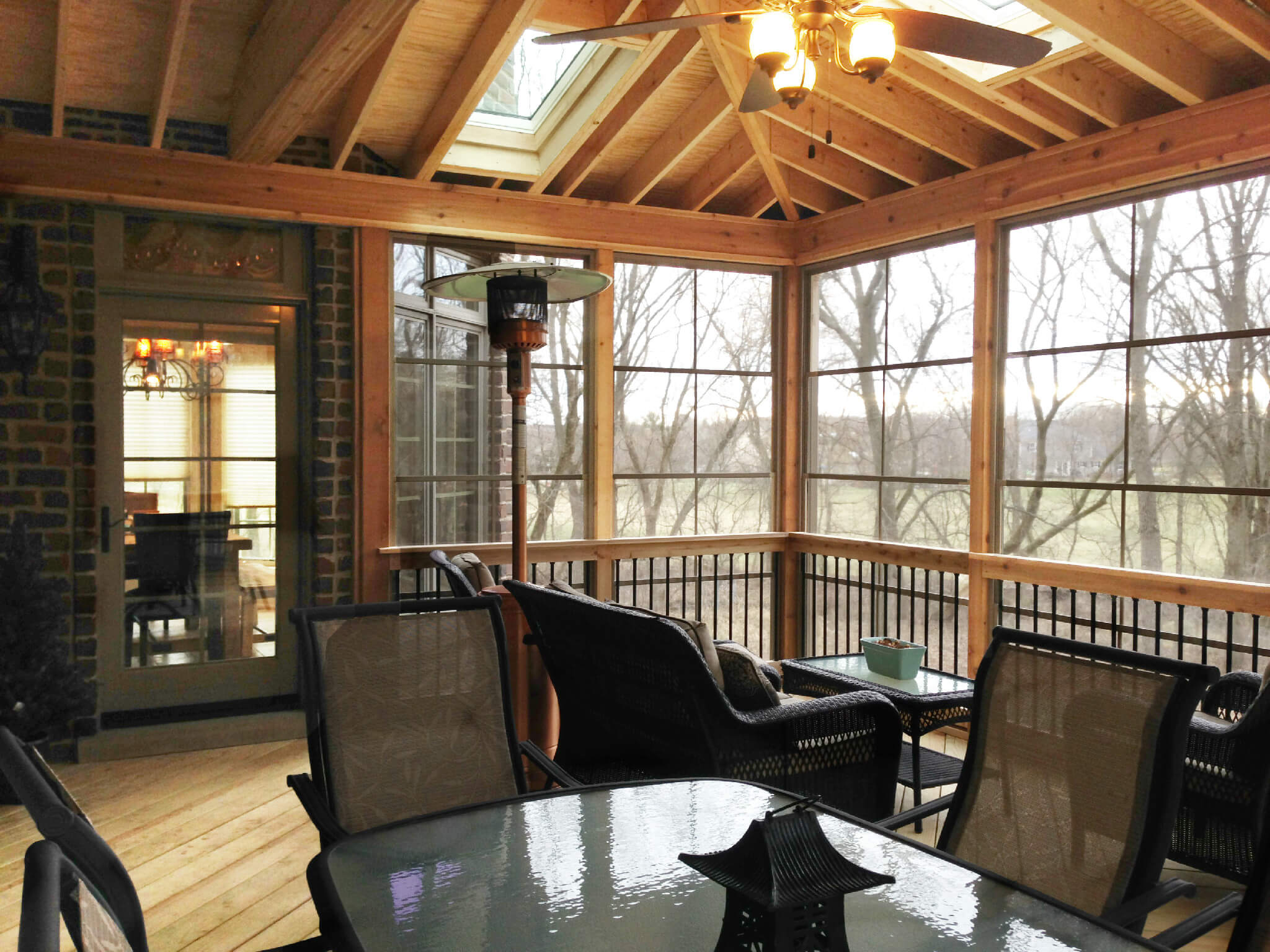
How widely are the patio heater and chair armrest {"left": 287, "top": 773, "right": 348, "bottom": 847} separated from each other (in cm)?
186

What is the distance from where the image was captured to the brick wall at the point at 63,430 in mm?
4332

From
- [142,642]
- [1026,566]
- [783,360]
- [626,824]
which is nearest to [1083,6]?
[1026,566]

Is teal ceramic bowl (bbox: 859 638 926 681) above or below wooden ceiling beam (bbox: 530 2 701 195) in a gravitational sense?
below

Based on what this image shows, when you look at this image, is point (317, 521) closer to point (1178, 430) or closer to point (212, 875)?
point (212, 875)

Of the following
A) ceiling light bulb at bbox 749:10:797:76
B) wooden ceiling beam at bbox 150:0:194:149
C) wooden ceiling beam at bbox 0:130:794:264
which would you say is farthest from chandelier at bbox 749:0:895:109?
wooden ceiling beam at bbox 0:130:794:264

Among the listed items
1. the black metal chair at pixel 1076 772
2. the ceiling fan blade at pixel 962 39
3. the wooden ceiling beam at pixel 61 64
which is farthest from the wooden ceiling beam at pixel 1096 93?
the wooden ceiling beam at pixel 61 64

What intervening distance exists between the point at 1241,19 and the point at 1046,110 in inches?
35.5

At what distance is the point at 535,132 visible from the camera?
5.07 m

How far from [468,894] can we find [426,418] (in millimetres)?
3824

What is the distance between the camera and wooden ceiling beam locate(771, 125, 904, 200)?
5254 mm

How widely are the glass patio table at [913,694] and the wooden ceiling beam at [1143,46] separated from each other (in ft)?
7.63

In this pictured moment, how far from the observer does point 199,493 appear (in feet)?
15.5

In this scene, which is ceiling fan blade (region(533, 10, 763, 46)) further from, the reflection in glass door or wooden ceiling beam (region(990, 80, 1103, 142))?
the reflection in glass door

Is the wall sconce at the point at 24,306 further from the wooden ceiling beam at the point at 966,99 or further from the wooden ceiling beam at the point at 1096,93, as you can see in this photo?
the wooden ceiling beam at the point at 1096,93
